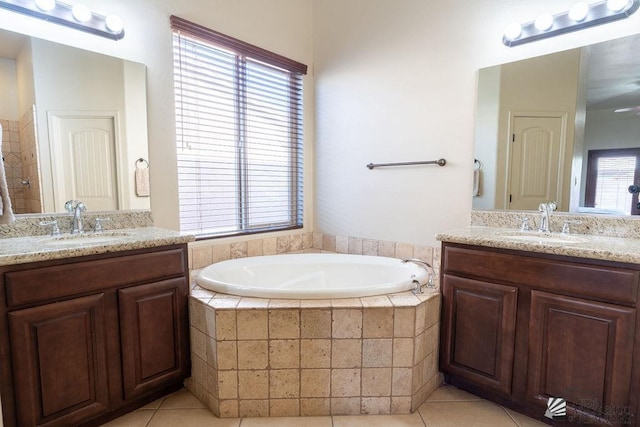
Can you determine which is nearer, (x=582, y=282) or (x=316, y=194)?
(x=582, y=282)

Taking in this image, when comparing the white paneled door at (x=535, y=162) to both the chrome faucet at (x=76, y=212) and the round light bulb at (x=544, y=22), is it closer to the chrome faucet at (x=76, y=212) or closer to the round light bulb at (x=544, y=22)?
the round light bulb at (x=544, y=22)

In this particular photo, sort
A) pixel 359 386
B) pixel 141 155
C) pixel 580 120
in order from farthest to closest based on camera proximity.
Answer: pixel 141 155 < pixel 580 120 < pixel 359 386

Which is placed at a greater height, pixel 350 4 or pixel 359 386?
pixel 350 4

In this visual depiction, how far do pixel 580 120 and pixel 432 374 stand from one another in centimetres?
159

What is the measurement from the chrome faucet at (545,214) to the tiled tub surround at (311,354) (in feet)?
2.66

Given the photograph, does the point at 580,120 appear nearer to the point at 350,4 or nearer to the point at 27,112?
the point at 350,4

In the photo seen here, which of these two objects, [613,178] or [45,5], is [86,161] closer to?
[45,5]

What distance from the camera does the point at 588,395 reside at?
1.35 m

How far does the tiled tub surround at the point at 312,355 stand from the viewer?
1512mm

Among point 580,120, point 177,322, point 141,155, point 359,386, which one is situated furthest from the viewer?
point 141,155

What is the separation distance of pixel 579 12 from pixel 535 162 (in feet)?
2.49

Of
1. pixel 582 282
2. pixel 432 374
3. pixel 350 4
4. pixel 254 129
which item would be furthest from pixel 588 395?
pixel 350 4

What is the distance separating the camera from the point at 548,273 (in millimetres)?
1408

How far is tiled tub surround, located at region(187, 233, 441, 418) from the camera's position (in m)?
1.51
